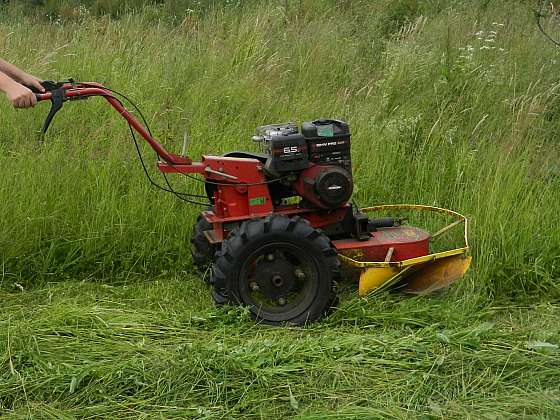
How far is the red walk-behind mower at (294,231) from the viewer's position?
3994 millimetres

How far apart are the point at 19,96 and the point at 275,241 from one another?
136cm

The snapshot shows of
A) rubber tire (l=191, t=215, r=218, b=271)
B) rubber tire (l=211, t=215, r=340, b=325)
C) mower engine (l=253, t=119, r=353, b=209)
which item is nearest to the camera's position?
rubber tire (l=211, t=215, r=340, b=325)

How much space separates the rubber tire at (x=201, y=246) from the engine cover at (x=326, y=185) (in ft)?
2.27

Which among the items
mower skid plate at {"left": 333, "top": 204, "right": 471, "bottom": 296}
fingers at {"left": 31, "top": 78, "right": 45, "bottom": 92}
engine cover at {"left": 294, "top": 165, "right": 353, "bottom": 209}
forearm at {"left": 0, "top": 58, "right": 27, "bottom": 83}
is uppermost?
forearm at {"left": 0, "top": 58, "right": 27, "bottom": 83}

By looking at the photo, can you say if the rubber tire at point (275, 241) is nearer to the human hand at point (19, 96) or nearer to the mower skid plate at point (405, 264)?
the mower skid plate at point (405, 264)

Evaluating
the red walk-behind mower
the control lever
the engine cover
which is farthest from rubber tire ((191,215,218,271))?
the control lever

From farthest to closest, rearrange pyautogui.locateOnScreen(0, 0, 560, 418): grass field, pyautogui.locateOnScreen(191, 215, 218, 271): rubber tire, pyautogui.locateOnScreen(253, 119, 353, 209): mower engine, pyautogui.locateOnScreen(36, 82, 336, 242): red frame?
pyautogui.locateOnScreen(191, 215, 218, 271): rubber tire
pyautogui.locateOnScreen(36, 82, 336, 242): red frame
pyautogui.locateOnScreen(253, 119, 353, 209): mower engine
pyautogui.locateOnScreen(0, 0, 560, 418): grass field

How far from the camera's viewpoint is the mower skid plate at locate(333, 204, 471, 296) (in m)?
4.18

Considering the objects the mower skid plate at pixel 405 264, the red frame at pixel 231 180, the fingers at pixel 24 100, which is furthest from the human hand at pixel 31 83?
the mower skid plate at pixel 405 264

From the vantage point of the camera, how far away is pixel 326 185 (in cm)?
414

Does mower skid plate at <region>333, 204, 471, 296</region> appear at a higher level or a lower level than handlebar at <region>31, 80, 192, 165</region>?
lower

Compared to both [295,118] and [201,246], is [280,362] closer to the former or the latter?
[201,246]

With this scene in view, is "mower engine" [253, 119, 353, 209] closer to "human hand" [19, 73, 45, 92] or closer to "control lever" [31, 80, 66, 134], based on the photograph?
"control lever" [31, 80, 66, 134]

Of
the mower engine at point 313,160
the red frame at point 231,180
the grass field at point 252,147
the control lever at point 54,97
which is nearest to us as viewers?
the grass field at point 252,147
